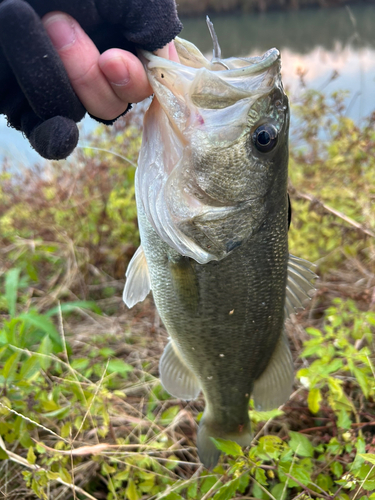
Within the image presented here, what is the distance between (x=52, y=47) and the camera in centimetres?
98

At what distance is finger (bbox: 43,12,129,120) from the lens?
3.32 feet

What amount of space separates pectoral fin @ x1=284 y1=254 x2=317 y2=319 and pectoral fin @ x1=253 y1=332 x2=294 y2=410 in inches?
6.6

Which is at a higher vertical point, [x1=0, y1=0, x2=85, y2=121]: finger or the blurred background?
[x1=0, y1=0, x2=85, y2=121]: finger

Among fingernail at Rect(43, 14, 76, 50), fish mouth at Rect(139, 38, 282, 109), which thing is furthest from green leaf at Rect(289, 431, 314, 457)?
fingernail at Rect(43, 14, 76, 50)

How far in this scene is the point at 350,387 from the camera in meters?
2.21

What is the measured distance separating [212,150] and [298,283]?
2.42ft

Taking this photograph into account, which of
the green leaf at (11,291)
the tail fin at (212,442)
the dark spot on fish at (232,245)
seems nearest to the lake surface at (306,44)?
the green leaf at (11,291)

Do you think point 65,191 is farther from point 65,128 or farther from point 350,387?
point 350,387

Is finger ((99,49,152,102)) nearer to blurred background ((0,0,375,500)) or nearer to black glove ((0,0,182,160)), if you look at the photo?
black glove ((0,0,182,160))

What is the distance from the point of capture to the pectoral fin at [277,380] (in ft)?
5.74

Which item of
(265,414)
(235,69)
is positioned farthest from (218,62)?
(265,414)

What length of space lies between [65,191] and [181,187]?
263cm

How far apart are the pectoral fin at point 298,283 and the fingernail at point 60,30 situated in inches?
44.8

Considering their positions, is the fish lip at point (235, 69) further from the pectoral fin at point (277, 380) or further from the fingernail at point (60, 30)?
the pectoral fin at point (277, 380)
